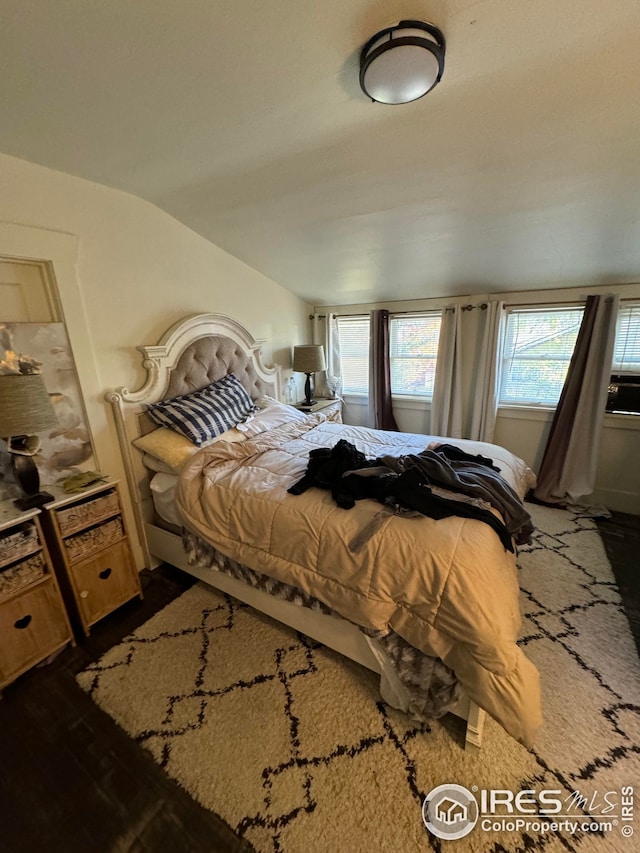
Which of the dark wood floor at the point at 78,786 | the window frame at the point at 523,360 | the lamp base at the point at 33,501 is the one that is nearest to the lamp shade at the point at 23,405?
the lamp base at the point at 33,501

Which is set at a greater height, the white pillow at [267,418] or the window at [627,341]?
the window at [627,341]

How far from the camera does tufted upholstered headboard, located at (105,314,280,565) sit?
6.99 feet

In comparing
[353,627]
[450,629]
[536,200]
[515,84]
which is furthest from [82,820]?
[536,200]

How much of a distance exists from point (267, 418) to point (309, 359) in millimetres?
1137

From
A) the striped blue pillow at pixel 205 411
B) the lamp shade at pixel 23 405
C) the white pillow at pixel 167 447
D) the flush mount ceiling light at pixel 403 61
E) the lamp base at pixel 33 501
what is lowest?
the lamp base at pixel 33 501

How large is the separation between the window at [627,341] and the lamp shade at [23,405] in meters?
3.93

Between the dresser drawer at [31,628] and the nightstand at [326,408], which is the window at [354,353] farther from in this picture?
the dresser drawer at [31,628]

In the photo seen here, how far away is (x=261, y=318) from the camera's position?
3.21 meters

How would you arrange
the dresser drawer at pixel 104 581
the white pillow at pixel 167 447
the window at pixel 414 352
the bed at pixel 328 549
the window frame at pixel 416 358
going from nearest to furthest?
1. the bed at pixel 328 549
2. the dresser drawer at pixel 104 581
3. the white pillow at pixel 167 447
4. the window frame at pixel 416 358
5. the window at pixel 414 352

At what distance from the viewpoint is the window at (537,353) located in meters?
2.96

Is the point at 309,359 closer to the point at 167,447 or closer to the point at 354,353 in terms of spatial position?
the point at 354,353

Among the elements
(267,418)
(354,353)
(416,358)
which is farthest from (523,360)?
(267,418)

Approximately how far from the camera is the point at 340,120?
1.40 m

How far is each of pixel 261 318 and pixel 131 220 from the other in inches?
51.7
